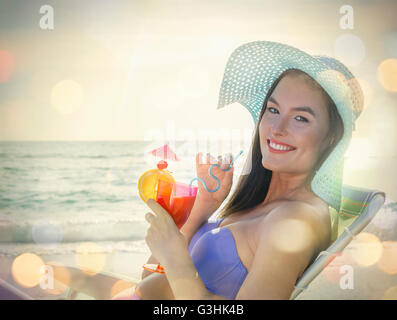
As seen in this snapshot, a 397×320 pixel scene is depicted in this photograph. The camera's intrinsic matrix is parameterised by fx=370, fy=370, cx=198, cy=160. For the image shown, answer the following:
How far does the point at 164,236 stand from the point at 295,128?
67 cm

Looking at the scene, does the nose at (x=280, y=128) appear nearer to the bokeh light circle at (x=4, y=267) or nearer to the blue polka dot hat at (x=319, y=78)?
the blue polka dot hat at (x=319, y=78)

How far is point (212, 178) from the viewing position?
5.99ft

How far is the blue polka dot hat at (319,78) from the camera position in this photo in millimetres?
1486

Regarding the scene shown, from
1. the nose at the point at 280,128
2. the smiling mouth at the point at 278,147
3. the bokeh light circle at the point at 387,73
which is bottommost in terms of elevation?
the smiling mouth at the point at 278,147

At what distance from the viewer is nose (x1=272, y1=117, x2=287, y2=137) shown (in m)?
1.50

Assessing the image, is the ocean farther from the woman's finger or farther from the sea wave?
the woman's finger

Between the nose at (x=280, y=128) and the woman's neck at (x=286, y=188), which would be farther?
the woman's neck at (x=286, y=188)

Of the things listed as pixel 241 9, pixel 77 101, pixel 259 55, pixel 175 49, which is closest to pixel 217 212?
pixel 259 55

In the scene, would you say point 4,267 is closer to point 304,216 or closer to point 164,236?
point 164,236

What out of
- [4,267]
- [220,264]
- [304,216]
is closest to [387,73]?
[4,267]

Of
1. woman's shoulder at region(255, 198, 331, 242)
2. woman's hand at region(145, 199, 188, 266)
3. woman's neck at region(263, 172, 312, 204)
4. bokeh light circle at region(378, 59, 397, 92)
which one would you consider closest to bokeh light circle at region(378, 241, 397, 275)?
woman's neck at region(263, 172, 312, 204)

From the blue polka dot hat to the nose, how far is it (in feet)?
0.69

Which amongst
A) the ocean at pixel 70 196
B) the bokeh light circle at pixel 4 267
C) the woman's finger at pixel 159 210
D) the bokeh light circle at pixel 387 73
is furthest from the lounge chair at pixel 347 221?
the bokeh light circle at pixel 387 73

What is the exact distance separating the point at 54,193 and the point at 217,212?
13011 millimetres
